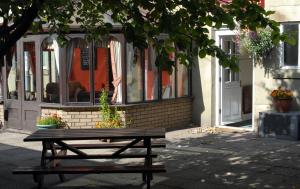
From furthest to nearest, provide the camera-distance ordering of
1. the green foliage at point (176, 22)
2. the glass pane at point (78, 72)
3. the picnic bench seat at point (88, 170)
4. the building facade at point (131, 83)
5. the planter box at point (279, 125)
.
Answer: the glass pane at point (78, 72), the building facade at point (131, 83), the planter box at point (279, 125), the picnic bench seat at point (88, 170), the green foliage at point (176, 22)

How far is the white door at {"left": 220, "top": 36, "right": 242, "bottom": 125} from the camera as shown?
41.4 feet

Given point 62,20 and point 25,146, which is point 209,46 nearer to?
point 62,20

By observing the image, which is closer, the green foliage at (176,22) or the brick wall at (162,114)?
the green foliage at (176,22)

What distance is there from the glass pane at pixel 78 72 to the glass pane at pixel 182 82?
2.60 metres

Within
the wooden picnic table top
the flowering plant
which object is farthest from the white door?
the wooden picnic table top

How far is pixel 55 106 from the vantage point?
37.6ft

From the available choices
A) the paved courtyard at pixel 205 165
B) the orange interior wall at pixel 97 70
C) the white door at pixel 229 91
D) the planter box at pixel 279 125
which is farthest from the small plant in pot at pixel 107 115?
the planter box at pixel 279 125

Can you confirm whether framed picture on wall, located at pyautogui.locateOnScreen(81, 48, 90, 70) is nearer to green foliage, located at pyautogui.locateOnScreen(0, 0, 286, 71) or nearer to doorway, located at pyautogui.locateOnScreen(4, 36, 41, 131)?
doorway, located at pyautogui.locateOnScreen(4, 36, 41, 131)

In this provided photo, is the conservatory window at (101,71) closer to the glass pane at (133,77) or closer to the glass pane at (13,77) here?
the glass pane at (133,77)

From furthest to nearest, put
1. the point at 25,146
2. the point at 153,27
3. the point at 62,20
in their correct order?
the point at 25,146, the point at 62,20, the point at 153,27

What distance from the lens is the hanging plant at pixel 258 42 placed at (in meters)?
11.2

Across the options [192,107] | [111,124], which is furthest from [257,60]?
[111,124]

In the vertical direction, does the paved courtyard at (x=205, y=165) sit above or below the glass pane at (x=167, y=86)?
below

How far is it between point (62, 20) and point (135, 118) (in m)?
4.81
